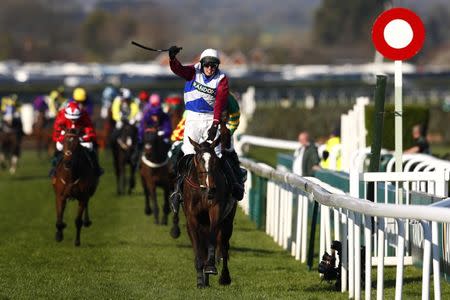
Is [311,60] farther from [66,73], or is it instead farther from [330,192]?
[330,192]

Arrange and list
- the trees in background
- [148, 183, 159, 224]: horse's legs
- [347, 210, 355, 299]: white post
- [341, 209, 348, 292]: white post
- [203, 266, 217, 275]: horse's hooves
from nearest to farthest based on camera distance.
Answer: [347, 210, 355, 299]: white post < [341, 209, 348, 292]: white post < [203, 266, 217, 275]: horse's hooves < [148, 183, 159, 224]: horse's legs < the trees in background

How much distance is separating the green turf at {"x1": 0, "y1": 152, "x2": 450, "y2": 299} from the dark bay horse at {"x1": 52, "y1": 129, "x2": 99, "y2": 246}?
304mm

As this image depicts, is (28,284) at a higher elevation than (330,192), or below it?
below

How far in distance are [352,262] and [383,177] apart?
1.47 meters

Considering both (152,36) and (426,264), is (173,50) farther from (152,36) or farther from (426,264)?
(152,36)

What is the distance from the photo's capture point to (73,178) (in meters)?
14.8

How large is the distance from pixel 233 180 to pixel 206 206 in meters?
0.39

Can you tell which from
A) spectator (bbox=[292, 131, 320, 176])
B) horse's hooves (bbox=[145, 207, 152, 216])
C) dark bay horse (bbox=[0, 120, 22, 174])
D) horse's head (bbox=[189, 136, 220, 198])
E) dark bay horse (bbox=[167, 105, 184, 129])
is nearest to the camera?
horse's head (bbox=[189, 136, 220, 198])

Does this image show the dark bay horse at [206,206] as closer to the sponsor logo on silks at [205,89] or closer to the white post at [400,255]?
the sponsor logo on silks at [205,89]

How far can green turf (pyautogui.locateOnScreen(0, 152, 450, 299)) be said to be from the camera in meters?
10.3

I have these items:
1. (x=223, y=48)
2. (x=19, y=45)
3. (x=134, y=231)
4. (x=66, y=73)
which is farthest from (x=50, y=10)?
(x=134, y=231)

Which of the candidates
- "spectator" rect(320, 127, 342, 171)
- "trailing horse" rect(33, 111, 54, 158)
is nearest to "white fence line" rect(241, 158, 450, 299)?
"spectator" rect(320, 127, 342, 171)

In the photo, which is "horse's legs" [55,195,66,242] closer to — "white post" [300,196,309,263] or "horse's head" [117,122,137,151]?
"white post" [300,196,309,263]

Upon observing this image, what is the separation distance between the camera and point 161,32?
141m
